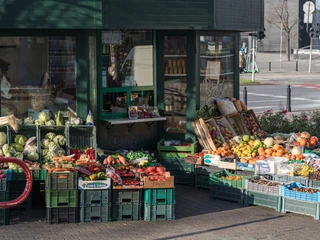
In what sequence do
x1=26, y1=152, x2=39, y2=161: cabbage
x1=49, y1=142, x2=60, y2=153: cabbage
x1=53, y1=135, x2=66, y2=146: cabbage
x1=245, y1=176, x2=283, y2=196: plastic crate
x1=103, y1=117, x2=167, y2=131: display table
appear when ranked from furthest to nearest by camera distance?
1. x1=103, y1=117, x2=167, y2=131: display table
2. x1=53, y1=135, x2=66, y2=146: cabbage
3. x1=49, y1=142, x2=60, y2=153: cabbage
4. x1=26, y1=152, x2=39, y2=161: cabbage
5. x1=245, y1=176, x2=283, y2=196: plastic crate

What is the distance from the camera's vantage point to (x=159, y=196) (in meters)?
11.8

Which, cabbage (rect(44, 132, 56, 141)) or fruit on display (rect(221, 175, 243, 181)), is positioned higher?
cabbage (rect(44, 132, 56, 141))

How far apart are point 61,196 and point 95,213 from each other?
0.61m

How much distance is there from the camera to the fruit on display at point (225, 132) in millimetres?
15345

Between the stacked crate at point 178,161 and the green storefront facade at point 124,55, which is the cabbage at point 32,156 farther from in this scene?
the stacked crate at point 178,161

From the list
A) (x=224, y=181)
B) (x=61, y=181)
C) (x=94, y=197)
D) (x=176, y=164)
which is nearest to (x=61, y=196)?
(x=61, y=181)

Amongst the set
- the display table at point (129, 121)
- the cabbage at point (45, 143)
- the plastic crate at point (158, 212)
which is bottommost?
the plastic crate at point (158, 212)

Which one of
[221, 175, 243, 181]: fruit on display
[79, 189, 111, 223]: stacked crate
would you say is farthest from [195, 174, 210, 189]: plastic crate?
[79, 189, 111, 223]: stacked crate

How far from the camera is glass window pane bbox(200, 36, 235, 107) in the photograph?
51.4 ft

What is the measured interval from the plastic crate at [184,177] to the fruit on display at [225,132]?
1348mm

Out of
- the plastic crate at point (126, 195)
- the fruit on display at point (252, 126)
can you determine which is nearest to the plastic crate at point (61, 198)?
the plastic crate at point (126, 195)

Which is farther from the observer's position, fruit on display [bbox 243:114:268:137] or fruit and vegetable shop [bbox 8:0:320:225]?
fruit on display [bbox 243:114:268:137]

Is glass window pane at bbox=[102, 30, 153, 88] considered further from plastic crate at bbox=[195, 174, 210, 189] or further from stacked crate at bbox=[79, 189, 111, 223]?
stacked crate at bbox=[79, 189, 111, 223]

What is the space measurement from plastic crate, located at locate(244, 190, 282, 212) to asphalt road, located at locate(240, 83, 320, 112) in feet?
45.3
